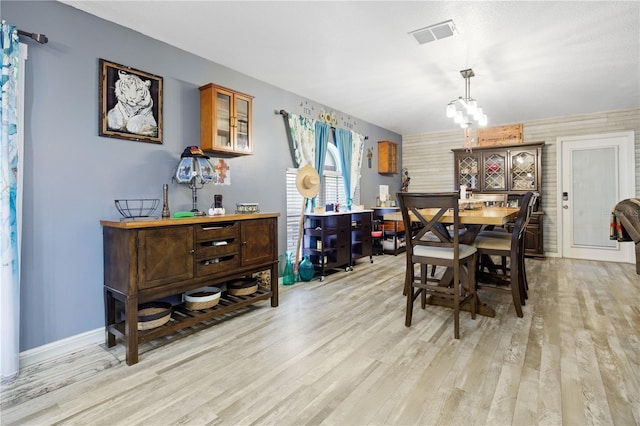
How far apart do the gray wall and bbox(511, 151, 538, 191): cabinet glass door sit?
5627 mm

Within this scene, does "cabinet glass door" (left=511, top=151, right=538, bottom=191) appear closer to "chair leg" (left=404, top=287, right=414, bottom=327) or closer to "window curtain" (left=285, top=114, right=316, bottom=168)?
"window curtain" (left=285, top=114, right=316, bottom=168)

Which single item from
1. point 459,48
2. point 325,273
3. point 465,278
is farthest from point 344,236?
point 459,48

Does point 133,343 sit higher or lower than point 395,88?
lower

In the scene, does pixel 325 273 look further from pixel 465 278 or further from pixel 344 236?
pixel 465 278

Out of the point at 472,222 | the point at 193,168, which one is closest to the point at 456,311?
the point at 472,222

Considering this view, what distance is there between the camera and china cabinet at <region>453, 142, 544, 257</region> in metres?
5.72

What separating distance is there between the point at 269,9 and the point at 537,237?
5.61 metres

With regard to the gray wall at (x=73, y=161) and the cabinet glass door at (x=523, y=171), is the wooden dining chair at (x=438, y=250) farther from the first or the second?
the cabinet glass door at (x=523, y=171)

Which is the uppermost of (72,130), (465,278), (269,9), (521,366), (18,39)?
(269,9)

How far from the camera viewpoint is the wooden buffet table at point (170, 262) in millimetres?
2219

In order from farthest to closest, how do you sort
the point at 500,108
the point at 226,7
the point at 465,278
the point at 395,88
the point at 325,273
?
1. the point at 500,108
2. the point at 325,273
3. the point at 395,88
4. the point at 465,278
5. the point at 226,7

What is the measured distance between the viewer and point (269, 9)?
2.50 meters

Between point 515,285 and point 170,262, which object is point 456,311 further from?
point 170,262

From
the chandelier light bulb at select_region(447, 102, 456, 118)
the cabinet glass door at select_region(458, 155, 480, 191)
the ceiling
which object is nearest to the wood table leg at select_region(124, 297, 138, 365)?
the ceiling
